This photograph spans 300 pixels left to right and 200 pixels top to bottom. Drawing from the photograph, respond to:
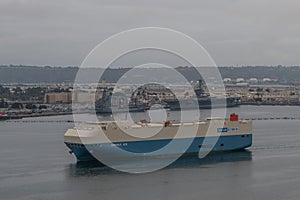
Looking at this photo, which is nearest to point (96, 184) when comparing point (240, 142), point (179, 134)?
point (179, 134)


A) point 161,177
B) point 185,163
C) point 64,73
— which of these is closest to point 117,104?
point 185,163

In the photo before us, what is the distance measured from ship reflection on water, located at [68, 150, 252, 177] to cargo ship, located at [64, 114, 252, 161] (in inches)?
6.6

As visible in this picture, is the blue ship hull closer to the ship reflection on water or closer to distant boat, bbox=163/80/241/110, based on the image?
the ship reflection on water

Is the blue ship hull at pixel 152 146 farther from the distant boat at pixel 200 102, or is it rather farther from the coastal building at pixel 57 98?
the coastal building at pixel 57 98

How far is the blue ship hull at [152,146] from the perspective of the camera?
376 inches

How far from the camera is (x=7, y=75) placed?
5812cm

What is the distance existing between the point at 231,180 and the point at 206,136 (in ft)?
9.01

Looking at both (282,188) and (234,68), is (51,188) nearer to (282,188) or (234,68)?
(282,188)

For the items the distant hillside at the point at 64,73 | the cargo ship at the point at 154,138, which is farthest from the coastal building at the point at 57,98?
the cargo ship at the point at 154,138

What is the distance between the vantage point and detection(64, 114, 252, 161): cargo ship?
959 centimetres

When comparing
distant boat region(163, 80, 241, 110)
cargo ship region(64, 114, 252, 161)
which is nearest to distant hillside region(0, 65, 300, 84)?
distant boat region(163, 80, 241, 110)

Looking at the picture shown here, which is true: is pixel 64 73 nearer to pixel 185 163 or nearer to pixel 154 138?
pixel 154 138

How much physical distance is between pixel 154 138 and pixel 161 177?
1.96 metres

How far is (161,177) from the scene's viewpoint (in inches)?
326
